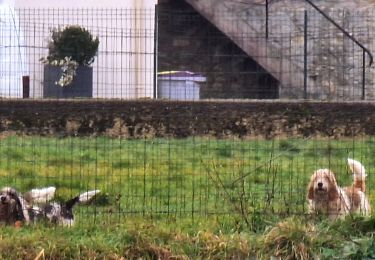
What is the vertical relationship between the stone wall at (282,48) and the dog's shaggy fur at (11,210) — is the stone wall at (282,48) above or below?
above

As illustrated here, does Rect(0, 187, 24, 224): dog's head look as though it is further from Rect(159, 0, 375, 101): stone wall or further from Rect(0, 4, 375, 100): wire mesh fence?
Rect(159, 0, 375, 101): stone wall

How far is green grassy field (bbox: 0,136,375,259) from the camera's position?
9508 millimetres

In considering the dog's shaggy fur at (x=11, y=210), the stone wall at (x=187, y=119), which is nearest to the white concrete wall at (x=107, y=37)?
the stone wall at (x=187, y=119)

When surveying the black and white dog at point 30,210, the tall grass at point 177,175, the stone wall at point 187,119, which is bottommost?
the black and white dog at point 30,210

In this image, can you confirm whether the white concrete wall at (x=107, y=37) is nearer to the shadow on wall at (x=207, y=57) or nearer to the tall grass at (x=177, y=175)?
the shadow on wall at (x=207, y=57)

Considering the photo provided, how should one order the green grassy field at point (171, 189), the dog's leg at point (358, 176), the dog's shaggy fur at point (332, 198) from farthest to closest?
the dog's leg at point (358, 176)
the dog's shaggy fur at point (332, 198)
the green grassy field at point (171, 189)

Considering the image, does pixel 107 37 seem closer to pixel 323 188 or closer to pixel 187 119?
pixel 187 119

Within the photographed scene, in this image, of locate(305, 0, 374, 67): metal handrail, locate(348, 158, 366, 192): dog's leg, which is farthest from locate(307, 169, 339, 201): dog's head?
locate(305, 0, 374, 67): metal handrail

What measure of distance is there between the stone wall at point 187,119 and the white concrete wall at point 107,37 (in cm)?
167

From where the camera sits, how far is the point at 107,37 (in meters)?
21.1

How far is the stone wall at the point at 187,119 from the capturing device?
18.3 metres

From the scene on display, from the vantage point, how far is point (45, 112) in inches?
726

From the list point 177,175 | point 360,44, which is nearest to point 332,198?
point 177,175

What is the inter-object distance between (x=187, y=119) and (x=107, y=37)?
344 centimetres
